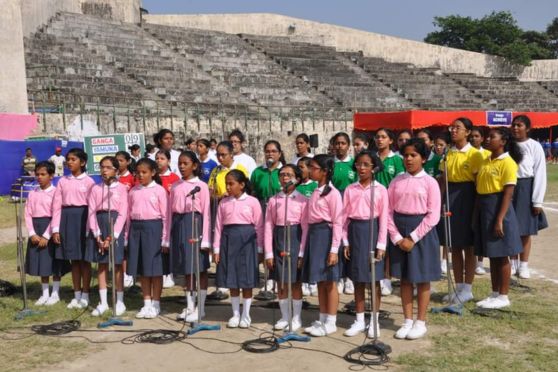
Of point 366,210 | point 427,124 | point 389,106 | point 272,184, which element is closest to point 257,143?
point 427,124

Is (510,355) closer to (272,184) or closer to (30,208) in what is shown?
(272,184)

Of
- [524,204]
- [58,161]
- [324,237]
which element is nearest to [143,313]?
[324,237]

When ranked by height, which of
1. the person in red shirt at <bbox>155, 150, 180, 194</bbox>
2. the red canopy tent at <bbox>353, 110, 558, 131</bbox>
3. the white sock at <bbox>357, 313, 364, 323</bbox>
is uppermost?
the red canopy tent at <bbox>353, 110, 558, 131</bbox>

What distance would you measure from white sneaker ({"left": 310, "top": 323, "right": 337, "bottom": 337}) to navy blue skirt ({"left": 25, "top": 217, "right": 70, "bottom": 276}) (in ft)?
10.1

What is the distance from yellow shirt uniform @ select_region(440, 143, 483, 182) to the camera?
6.21m

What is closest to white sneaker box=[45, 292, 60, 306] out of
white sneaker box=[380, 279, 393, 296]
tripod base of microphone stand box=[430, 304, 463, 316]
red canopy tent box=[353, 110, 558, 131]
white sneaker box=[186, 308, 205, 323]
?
white sneaker box=[186, 308, 205, 323]

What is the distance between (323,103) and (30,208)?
2129 cm

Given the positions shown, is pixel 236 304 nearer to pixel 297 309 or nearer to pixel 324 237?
pixel 297 309

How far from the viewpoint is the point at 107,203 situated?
637 cm

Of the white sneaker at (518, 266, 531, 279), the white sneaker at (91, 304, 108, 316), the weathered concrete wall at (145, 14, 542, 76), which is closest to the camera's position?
the white sneaker at (91, 304, 108, 316)

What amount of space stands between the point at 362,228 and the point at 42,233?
3578 mm

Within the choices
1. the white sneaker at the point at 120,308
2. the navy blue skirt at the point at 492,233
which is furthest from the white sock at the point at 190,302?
the navy blue skirt at the point at 492,233

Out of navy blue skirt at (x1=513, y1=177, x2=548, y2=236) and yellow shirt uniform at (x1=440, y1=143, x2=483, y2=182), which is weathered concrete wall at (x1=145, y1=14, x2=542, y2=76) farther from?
yellow shirt uniform at (x1=440, y1=143, x2=483, y2=182)

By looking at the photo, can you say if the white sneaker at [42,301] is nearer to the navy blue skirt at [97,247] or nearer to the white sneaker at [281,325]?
the navy blue skirt at [97,247]
